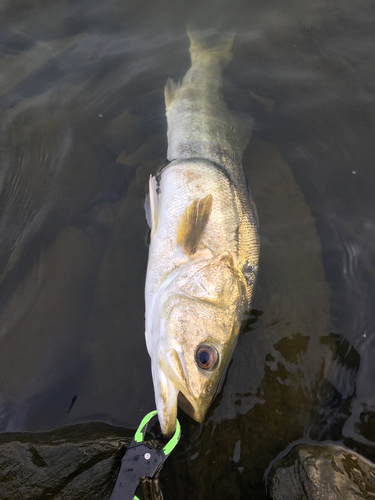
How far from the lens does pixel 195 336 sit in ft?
8.33

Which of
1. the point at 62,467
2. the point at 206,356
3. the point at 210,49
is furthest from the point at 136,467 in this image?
the point at 210,49

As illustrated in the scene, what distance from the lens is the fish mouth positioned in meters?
2.30

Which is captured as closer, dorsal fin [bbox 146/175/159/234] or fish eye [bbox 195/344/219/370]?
fish eye [bbox 195/344/219/370]

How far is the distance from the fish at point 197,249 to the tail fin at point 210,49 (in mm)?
68

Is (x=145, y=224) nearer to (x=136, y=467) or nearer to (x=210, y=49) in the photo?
(x=136, y=467)

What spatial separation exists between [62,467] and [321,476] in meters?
1.94

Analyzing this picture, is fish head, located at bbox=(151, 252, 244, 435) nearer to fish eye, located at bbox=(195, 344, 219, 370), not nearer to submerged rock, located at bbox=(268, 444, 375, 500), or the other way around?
fish eye, located at bbox=(195, 344, 219, 370)

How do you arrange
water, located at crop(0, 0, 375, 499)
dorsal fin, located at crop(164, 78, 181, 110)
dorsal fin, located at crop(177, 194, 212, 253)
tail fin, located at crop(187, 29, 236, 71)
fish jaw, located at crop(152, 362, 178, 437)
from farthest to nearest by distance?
1. tail fin, located at crop(187, 29, 236, 71)
2. dorsal fin, located at crop(164, 78, 181, 110)
3. dorsal fin, located at crop(177, 194, 212, 253)
4. water, located at crop(0, 0, 375, 499)
5. fish jaw, located at crop(152, 362, 178, 437)

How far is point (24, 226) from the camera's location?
3.66 metres

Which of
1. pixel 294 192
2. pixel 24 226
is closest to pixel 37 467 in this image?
pixel 24 226

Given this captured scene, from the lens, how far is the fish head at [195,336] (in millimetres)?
2354

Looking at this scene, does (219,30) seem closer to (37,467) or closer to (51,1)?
(51,1)

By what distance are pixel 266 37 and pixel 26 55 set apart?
3616 millimetres

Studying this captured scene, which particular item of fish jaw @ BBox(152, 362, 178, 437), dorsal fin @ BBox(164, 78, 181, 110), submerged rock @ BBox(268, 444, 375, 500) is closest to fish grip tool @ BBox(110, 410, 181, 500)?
fish jaw @ BBox(152, 362, 178, 437)
